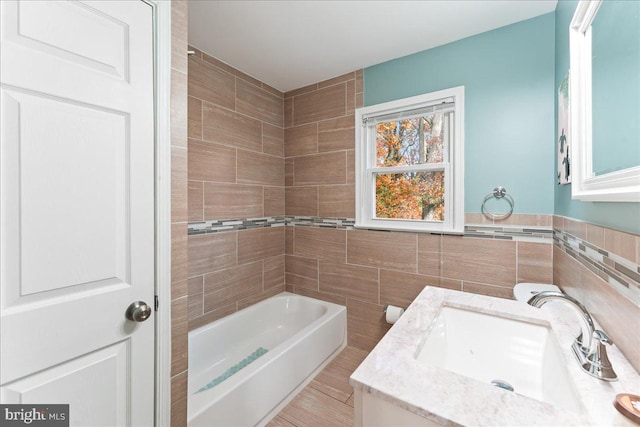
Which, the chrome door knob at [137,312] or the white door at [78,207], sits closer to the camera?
the white door at [78,207]

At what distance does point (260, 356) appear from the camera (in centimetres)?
203

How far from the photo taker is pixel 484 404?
64 centimetres

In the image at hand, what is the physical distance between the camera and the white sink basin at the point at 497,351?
2.97 feet

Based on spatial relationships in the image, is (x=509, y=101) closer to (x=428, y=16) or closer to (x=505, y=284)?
(x=428, y=16)

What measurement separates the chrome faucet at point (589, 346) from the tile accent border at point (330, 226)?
111 centimetres

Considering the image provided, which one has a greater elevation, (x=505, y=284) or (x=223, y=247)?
(x=223, y=247)

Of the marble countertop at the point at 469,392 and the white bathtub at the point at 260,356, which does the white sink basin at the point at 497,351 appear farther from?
the white bathtub at the point at 260,356

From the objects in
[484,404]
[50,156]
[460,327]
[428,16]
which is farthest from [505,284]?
[50,156]

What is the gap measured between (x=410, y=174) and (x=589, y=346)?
5.45 ft

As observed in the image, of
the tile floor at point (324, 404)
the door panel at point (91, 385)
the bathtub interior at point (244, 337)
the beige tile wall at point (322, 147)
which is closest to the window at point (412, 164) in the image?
the beige tile wall at point (322, 147)

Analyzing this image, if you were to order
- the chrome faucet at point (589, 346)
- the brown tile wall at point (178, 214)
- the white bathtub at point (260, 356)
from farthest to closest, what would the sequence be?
the white bathtub at point (260, 356), the brown tile wall at point (178, 214), the chrome faucet at point (589, 346)

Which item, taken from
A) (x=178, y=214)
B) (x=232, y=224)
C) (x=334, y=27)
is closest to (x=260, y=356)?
(x=232, y=224)

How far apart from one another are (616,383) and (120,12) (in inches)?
75.9

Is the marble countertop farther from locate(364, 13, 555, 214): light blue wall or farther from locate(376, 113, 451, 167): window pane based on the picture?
locate(376, 113, 451, 167): window pane
